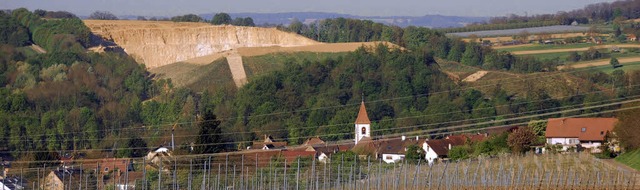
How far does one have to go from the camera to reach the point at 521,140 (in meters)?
53.8

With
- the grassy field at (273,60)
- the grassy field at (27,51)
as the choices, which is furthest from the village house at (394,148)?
the grassy field at (27,51)

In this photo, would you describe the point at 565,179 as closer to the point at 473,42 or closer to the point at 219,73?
the point at 219,73

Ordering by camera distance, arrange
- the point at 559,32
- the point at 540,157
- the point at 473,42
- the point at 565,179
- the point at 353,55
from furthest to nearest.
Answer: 1. the point at 559,32
2. the point at 473,42
3. the point at 353,55
4. the point at 540,157
5. the point at 565,179

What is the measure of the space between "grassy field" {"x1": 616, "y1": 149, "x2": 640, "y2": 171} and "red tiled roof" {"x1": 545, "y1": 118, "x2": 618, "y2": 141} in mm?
8014

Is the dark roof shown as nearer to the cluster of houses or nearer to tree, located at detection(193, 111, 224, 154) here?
the cluster of houses

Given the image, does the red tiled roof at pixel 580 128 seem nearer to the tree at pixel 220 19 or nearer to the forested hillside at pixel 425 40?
the forested hillside at pixel 425 40

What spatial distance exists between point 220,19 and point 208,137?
81195 millimetres

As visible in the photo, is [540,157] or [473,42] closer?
[540,157]

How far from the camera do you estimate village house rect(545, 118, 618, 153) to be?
192 ft

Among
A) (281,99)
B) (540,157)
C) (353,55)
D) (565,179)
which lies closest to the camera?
(565,179)

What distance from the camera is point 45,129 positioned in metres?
70.9

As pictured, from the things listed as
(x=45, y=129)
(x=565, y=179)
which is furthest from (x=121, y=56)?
(x=565, y=179)

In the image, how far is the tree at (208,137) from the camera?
55500mm

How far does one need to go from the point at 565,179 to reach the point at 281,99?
1724 inches
